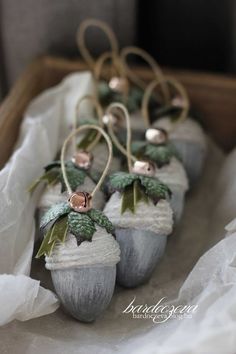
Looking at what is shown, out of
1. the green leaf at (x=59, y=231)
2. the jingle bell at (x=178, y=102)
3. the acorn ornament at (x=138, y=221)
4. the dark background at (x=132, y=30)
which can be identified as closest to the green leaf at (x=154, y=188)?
the acorn ornament at (x=138, y=221)

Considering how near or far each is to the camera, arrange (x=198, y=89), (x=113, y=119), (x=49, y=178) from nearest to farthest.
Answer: (x=49, y=178)
(x=113, y=119)
(x=198, y=89)

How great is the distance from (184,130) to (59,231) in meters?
0.30

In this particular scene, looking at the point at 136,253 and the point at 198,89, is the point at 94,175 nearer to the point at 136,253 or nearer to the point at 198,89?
the point at 136,253

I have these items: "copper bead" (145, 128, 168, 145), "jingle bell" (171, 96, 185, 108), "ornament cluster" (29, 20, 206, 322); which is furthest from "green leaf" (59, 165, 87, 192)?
"jingle bell" (171, 96, 185, 108)

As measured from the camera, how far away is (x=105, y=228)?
63cm

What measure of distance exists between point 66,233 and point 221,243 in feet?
0.57

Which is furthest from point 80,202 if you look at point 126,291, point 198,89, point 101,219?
point 198,89

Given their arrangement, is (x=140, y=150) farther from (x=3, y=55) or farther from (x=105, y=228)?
(x=3, y=55)

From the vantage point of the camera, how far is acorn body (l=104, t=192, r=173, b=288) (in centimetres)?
66

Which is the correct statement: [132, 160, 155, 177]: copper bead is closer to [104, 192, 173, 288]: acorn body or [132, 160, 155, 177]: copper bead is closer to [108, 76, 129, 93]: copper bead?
[104, 192, 173, 288]: acorn body

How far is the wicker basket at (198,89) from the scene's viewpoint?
2.95 ft

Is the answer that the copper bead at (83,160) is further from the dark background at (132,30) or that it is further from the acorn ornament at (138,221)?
the dark background at (132,30)

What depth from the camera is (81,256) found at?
60 cm

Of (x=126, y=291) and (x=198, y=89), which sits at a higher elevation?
(x=198, y=89)
